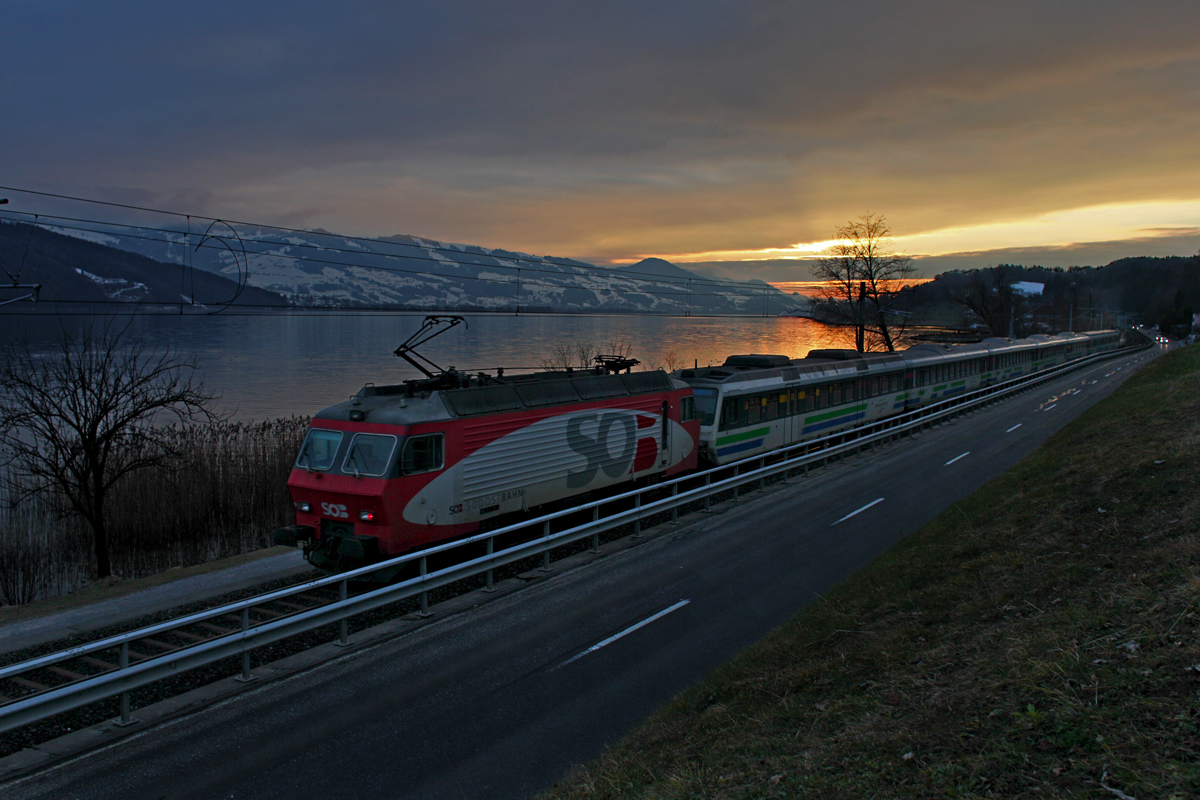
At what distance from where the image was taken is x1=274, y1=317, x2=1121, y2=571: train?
42.8 feet

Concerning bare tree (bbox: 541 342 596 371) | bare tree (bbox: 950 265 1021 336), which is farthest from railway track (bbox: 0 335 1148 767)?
bare tree (bbox: 950 265 1021 336)

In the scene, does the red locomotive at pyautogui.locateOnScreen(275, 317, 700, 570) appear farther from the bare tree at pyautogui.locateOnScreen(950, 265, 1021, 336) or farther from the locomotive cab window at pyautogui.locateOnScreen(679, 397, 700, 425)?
the bare tree at pyautogui.locateOnScreen(950, 265, 1021, 336)

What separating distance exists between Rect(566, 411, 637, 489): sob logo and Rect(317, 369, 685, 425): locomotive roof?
537 mm

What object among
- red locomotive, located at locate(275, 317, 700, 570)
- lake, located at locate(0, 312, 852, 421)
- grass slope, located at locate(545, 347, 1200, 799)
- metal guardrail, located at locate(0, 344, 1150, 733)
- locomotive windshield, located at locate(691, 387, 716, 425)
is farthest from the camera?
lake, located at locate(0, 312, 852, 421)

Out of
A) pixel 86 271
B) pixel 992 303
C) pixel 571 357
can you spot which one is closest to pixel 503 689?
pixel 86 271

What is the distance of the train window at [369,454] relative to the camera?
1294cm

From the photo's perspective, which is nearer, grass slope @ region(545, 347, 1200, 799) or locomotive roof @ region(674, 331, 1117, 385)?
grass slope @ region(545, 347, 1200, 799)

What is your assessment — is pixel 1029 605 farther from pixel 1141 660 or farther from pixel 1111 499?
pixel 1111 499

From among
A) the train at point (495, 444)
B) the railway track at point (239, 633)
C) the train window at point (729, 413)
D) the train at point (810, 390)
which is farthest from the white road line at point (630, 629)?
the train window at point (729, 413)

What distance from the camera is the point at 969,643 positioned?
7496 millimetres

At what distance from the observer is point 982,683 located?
6.36m

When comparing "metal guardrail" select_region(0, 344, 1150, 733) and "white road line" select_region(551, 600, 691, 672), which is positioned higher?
"metal guardrail" select_region(0, 344, 1150, 733)

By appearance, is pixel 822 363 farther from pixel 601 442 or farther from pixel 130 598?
pixel 130 598

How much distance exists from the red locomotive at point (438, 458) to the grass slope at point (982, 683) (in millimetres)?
6558
